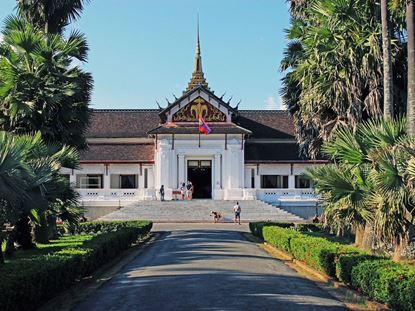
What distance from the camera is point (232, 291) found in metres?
11.0

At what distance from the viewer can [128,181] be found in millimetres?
48594

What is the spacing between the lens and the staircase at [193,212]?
126 ft

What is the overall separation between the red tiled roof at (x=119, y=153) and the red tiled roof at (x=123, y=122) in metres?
1.07

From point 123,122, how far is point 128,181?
256 inches

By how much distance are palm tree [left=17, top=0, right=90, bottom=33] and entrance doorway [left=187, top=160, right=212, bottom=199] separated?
24.2 meters

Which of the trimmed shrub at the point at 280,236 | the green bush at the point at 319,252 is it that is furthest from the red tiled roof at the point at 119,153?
the green bush at the point at 319,252

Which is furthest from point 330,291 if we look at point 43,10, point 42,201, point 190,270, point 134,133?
point 134,133

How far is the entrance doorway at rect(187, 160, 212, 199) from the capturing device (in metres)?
48.7

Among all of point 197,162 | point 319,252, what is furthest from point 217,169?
point 319,252

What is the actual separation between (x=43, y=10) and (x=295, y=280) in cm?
1636

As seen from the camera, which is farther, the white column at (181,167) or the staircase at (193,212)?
the white column at (181,167)

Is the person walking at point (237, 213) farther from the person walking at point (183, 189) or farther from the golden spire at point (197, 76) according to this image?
the golden spire at point (197, 76)

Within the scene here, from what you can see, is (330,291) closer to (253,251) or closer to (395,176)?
(395,176)

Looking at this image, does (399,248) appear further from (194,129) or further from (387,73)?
(194,129)
